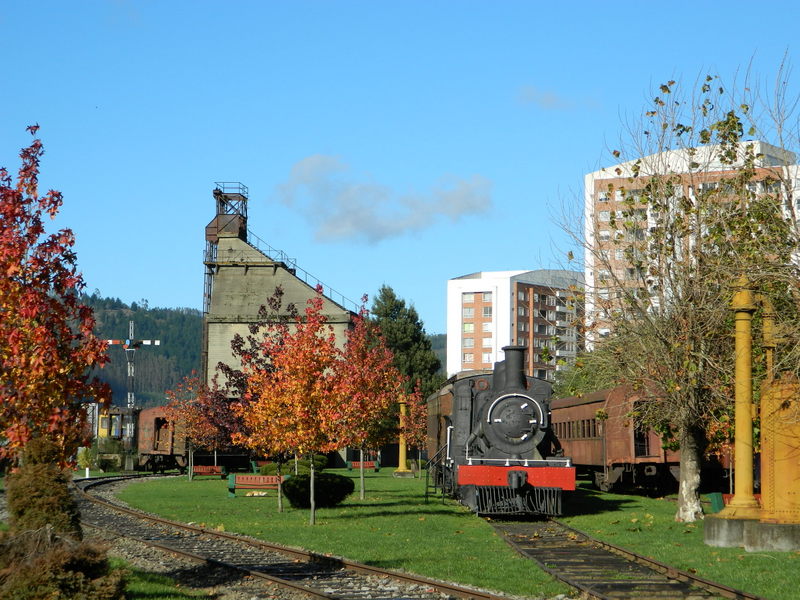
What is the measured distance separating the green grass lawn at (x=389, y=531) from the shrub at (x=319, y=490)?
0.37 metres

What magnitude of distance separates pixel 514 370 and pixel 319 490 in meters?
7.00

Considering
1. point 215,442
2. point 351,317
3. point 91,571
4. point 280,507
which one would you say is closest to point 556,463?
point 280,507

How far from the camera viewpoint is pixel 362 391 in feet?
100

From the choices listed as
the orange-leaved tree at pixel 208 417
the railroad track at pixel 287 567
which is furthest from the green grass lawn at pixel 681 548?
the orange-leaved tree at pixel 208 417

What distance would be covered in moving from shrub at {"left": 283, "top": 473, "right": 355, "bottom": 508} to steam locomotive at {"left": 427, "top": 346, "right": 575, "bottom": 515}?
3.68 metres

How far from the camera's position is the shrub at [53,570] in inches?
389

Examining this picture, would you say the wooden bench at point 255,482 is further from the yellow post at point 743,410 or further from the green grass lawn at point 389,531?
the yellow post at point 743,410

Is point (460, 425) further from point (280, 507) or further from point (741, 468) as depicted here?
point (741, 468)

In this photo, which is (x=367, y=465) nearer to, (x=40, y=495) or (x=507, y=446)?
(x=507, y=446)

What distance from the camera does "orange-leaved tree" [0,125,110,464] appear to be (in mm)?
12469

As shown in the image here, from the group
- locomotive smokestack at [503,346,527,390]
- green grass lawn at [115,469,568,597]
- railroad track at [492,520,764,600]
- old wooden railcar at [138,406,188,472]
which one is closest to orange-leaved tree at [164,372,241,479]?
old wooden railcar at [138,406,188,472]

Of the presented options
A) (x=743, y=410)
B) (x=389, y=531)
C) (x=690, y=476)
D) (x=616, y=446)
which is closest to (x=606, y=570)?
(x=743, y=410)

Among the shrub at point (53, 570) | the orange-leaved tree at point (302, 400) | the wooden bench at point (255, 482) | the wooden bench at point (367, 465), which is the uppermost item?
the orange-leaved tree at point (302, 400)

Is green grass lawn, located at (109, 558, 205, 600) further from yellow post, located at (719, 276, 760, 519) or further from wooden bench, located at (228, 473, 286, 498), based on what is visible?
wooden bench, located at (228, 473, 286, 498)
